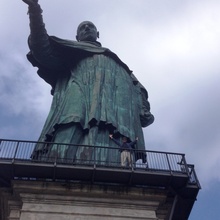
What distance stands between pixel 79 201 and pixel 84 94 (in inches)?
241

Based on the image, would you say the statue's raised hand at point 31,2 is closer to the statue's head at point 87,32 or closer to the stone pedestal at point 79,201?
the statue's head at point 87,32

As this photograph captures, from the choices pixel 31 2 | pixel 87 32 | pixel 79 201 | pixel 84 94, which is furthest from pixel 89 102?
pixel 87 32

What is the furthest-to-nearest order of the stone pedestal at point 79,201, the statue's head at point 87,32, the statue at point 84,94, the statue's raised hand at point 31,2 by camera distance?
the statue's head at point 87,32, the statue's raised hand at point 31,2, the statue at point 84,94, the stone pedestal at point 79,201

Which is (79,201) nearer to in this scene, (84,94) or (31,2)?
(84,94)

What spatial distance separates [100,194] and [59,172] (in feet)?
4.23

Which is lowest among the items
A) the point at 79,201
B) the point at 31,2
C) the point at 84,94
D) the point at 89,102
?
the point at 79,201

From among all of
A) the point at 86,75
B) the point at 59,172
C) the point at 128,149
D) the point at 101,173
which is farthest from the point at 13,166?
the point at 86,75

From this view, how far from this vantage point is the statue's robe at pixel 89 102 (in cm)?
1563

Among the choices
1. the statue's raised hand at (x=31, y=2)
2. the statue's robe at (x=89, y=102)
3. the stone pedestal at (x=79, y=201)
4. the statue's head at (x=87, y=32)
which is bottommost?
the stone pedestal at (x=79, y=201)

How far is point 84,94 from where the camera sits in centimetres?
1816

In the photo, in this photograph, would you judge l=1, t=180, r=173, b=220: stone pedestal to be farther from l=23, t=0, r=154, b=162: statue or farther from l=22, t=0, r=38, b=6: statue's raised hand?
l=22, t=0, r=38, b=6: statue's raised hand

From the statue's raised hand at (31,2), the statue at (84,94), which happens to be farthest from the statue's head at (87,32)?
the statue's raised hand at (31,2)

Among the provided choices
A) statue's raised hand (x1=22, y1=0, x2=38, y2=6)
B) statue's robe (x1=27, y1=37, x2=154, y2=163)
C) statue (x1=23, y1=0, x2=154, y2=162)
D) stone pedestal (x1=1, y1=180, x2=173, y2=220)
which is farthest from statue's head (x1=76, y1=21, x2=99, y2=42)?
stone pedestal (x1=1, y1=180, x2=173, y2=220)

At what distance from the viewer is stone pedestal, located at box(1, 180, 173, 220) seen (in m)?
12.5
